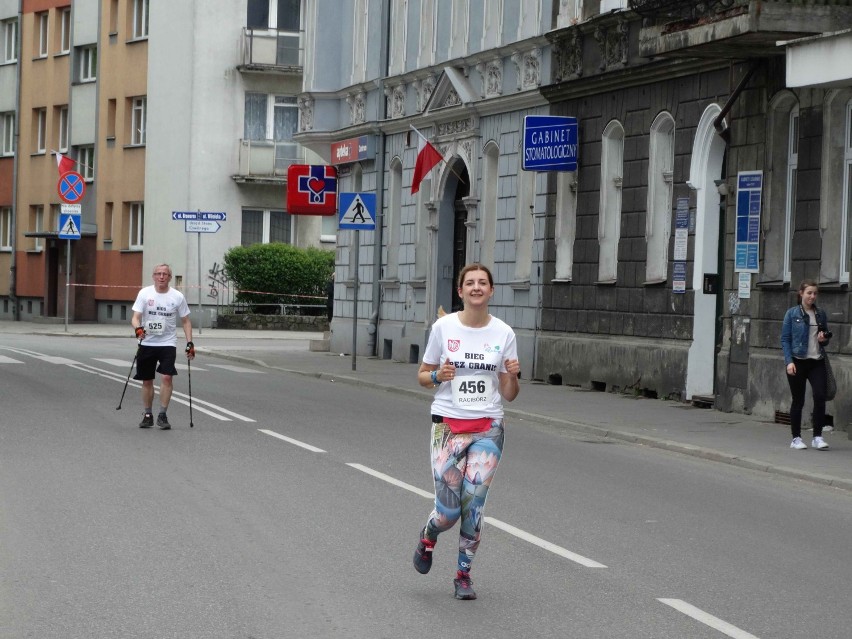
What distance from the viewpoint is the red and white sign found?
1512 inches

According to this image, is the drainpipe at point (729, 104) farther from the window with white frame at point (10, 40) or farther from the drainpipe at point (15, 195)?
the window with white frame at point (10, 40)

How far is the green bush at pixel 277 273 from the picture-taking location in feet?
170

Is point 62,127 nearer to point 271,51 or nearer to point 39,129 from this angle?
point 39,129

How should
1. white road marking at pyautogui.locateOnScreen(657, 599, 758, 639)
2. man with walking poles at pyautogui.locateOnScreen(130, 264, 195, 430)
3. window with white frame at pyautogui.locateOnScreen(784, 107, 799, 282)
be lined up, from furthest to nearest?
1. window with white frame at pyautogui.locateOnScreen(784, 107, 799, 282)
2. man with walking poles at pyautogui.locateOnScreen(130, 264, 195, 430)
3. white road marking at pyautogui.locateOnScreen(657, 599, 758, 639)

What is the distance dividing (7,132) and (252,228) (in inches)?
574

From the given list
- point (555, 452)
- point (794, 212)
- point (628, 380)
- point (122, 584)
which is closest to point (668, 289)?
point (628, 380)

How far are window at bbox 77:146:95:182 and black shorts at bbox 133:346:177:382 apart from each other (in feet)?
133

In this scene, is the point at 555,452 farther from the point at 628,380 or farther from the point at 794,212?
the point at 628,380

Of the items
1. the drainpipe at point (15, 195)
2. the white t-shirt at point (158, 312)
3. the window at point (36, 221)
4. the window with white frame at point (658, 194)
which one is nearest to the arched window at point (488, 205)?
the window with white frame at point (658, 194)

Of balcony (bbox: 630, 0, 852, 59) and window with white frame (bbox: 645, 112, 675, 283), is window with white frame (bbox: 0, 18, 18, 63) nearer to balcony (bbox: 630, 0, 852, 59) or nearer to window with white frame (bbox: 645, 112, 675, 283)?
window with white frame (bbox: 645, 112, 675, 283)

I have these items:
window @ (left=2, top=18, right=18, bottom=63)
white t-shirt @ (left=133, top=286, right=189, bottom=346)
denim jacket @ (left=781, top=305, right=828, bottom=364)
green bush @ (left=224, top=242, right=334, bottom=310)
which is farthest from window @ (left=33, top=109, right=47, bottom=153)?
denim jacket @ (left=781, top=305, right=828, bottom=364)

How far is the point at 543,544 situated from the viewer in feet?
34.8

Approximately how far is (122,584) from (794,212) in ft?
45.4

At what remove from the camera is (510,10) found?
2991 cm
